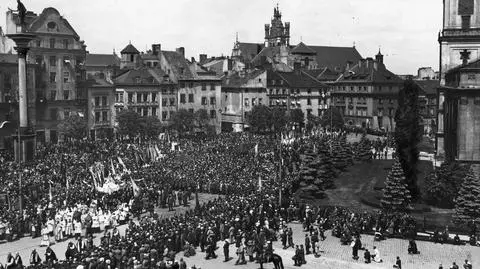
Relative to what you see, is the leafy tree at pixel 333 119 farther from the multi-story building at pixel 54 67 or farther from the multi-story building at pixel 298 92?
the multi-story building at pixel 54 67

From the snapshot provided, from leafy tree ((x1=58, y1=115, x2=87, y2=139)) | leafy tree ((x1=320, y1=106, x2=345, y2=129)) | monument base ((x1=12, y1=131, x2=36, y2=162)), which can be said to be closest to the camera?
monument base ((x1=12, y1=131, x2=36, y2=162))

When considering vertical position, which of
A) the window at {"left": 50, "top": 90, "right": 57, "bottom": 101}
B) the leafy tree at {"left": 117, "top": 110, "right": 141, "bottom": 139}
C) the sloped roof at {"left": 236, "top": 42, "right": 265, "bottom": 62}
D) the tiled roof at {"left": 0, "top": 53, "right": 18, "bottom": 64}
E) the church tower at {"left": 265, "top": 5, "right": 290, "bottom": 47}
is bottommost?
the leafy tree at {"left": 117, "top": 110, "right": 141, "bottom": 139}

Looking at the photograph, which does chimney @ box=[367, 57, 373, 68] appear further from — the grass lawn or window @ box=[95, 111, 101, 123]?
window @ box=[95, 111, 101, 123]

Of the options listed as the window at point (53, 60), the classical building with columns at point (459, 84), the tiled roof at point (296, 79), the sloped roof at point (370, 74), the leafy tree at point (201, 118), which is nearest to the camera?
the classical building with columns at point (459, 84)

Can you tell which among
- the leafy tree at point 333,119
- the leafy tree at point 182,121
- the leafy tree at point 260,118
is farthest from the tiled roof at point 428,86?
the leafy tree at point 182,121

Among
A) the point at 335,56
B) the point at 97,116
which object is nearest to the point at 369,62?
the point at 335,56

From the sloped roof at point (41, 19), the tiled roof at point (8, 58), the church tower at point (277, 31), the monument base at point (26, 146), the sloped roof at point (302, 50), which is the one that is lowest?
the monument base at point (26, 146)

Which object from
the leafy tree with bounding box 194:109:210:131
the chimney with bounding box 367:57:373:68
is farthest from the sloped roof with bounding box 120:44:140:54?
the chimney with bounding box 367:57:373:68
